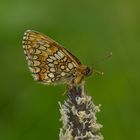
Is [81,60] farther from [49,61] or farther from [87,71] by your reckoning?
[87,71]

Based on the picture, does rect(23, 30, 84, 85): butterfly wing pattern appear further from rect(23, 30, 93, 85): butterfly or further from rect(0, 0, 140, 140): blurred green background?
rect(0, 0, 140, 140): blurred green background

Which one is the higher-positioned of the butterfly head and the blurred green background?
A: the butterfly head

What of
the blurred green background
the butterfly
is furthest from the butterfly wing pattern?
the blurred green background

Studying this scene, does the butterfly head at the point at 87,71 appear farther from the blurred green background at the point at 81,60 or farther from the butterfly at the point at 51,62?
the blurred green background at the point at 81,60

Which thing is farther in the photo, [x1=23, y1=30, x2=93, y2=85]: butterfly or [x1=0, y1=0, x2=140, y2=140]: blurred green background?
[x1=0, y1=0, x2=140, y2=140]: blurred green background

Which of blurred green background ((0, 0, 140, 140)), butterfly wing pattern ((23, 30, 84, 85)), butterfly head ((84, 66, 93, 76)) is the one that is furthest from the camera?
blurred green background ((0, 0, 140, 140))

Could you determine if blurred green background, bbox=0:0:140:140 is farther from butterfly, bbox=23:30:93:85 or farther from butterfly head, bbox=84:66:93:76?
butterfly head, bbox=84:66:93:76

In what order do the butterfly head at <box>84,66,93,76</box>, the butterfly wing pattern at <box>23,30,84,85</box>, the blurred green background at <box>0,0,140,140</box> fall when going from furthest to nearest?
the blurred green background at <box>0,0,140,140</box> → the butterfly wing pattern at <box>23,30,84,85</box> → the butterfly head at <box>84,66,93,76</box>

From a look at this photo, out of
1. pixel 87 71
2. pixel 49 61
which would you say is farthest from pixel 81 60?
pixel 87 71
